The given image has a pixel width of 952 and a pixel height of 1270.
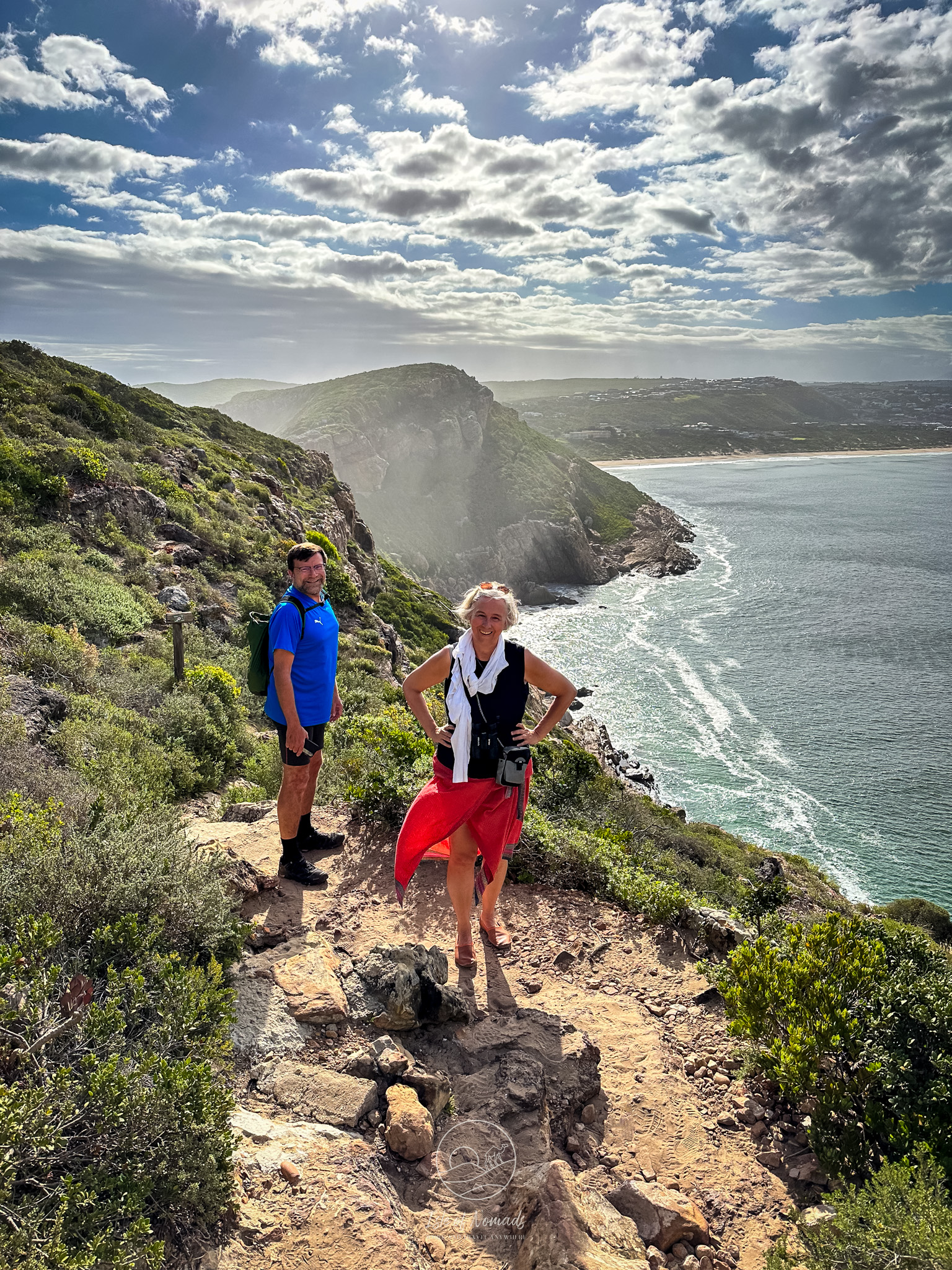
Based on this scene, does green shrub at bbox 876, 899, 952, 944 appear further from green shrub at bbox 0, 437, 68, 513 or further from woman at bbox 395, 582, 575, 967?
green shrub at bbox 0, 437, 68, 513

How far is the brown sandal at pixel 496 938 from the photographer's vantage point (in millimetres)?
4676

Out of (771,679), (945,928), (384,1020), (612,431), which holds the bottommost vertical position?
(945,928)

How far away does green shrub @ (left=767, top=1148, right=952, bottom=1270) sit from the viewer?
7.54 ft

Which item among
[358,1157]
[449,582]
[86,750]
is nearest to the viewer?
[358,1157]

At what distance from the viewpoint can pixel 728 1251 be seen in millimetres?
2926

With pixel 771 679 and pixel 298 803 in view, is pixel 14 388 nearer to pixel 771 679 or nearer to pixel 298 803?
pixel 298 803

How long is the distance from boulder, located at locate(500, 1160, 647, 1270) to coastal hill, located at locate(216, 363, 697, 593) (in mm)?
68232

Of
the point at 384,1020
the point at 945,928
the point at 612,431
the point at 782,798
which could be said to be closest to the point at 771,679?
the point at 782,798

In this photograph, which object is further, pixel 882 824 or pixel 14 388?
pixel 882 824

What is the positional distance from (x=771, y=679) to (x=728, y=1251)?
1624 inches

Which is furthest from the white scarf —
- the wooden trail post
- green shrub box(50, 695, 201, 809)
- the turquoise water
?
the turquoise water

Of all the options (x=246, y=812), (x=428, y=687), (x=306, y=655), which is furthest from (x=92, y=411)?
(x=428, y=687)

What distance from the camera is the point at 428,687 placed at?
13.3 ft

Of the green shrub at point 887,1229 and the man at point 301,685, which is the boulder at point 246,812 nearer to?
the man at point 301,685
